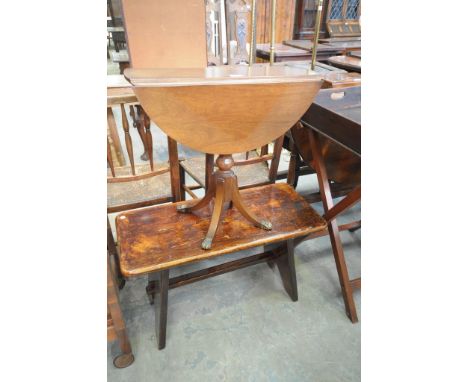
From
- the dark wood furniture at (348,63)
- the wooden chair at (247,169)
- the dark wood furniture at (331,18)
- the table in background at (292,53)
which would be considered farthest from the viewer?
the dark wood furniture at (331,18)

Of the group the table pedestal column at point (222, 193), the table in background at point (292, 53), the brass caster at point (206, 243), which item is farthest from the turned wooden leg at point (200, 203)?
the table in background at point (292, 53)

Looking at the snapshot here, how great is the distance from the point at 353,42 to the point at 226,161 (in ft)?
11.6

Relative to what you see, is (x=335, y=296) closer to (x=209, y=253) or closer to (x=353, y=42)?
(x=209, y=253)

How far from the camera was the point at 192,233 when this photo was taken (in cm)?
120

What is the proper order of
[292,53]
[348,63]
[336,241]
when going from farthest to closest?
[292,53] → [348,63] → [336,241]

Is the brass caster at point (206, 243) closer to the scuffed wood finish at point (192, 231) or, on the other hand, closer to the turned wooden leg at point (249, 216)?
the scuffed wood finish at point (192, 231)

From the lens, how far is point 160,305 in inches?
50.9

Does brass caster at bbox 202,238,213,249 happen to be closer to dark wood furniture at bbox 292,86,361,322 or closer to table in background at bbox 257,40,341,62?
dark wood furniture at bbox 292,86,361,322

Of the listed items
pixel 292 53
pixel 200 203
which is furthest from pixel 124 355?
pixel 292 53

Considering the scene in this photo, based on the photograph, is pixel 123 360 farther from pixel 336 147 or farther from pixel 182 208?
pixel 336 147

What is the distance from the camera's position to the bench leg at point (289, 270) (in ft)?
4.97

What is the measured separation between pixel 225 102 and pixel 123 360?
1.12 metres

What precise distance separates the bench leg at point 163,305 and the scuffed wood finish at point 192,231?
0.42 ft

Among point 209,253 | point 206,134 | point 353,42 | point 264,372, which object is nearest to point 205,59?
point 206,134
